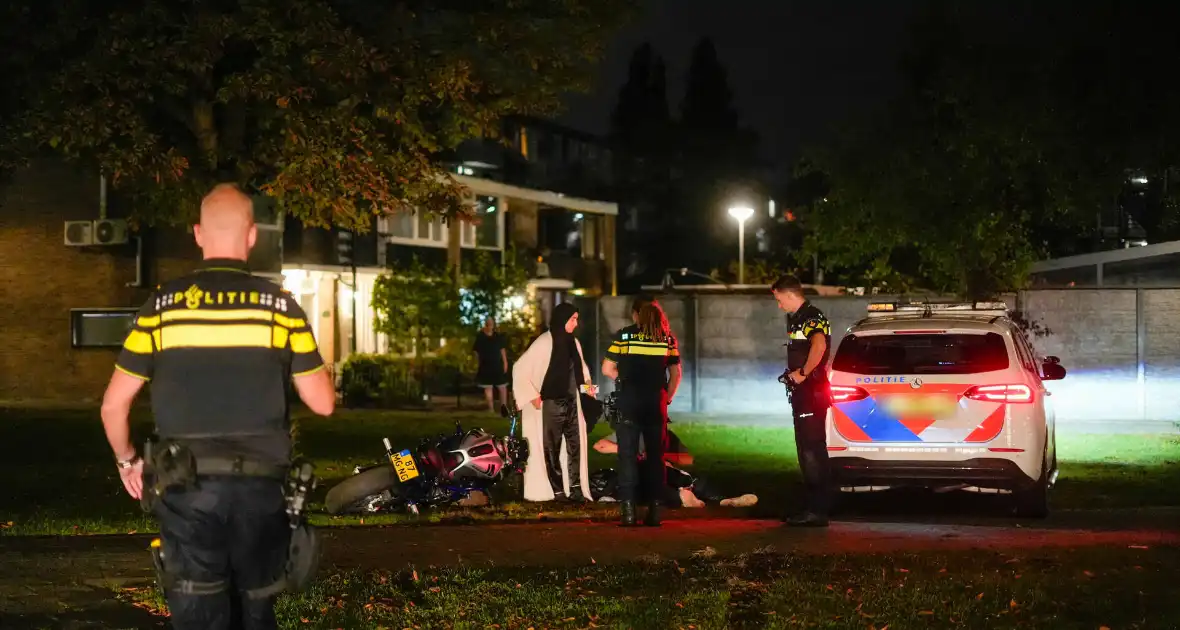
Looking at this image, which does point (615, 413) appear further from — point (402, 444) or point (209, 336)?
point (402, 444)

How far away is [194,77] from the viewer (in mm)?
14969

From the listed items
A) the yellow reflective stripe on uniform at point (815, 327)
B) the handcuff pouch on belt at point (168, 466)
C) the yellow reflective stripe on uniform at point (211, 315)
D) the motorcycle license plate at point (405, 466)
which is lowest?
the motorcycle license plate at point (405, 466)

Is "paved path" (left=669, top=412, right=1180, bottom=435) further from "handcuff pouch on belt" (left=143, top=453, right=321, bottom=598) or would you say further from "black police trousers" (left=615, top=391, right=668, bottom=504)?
"handcuff pouch on belt" (left=143, top=453, right=321, bottom=598)

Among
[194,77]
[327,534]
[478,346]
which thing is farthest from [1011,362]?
[478,346]

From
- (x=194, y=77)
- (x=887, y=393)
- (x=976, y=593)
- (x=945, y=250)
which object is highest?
(x=194, y=77)

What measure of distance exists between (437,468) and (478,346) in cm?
1136

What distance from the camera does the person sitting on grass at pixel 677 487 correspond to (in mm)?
11289

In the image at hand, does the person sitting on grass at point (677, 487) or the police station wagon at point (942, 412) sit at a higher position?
the police station wagon at point (942, 412)

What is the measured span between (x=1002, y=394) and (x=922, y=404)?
0.59m

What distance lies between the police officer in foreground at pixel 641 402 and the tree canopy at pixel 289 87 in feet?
17.9

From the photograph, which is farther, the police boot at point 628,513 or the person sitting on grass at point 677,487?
the person sitting on grass at point 677,487

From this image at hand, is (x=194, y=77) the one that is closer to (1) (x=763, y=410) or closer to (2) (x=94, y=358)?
(1) (x=763, y=410)

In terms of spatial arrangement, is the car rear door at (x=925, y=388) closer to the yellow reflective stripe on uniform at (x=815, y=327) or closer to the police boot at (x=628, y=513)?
the yellow reflective stripe on uniform at (x=815, y=327)

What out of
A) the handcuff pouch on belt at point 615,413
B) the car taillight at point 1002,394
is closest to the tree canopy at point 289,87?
the handcuff pouch on belt at point 615,413
